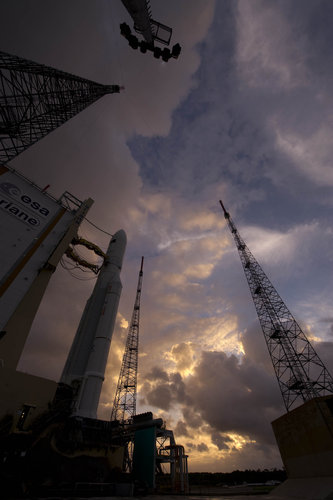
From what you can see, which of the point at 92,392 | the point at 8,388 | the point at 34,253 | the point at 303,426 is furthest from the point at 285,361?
the point at 34,253

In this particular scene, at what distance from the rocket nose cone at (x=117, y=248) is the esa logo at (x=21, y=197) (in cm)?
1219

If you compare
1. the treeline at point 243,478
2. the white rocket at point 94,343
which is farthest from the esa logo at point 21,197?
the treeline at point 243,478

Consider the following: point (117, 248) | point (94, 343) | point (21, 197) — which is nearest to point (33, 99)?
point (21, 197)

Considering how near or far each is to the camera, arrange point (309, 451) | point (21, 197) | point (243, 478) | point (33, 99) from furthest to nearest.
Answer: point (243, 478) → point (21, 197) → point (33, 99) → point (309, 451)

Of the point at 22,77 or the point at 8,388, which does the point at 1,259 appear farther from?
the point at 22,77

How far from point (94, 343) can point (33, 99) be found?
26.4m

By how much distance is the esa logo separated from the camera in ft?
76.8

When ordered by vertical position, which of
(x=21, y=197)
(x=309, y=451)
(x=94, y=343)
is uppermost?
(x=21, y=197)

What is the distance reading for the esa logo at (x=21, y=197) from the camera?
23411mm

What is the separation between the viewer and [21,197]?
948 inches

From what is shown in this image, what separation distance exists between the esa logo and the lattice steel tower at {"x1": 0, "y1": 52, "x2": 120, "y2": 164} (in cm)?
236

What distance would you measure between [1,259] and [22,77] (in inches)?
650

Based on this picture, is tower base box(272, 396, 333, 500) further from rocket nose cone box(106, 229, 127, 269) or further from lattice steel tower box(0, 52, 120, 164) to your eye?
lattice steel tower box(0, 52, 120, 164)

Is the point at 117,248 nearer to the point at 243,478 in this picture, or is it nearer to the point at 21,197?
the point at 21,197
